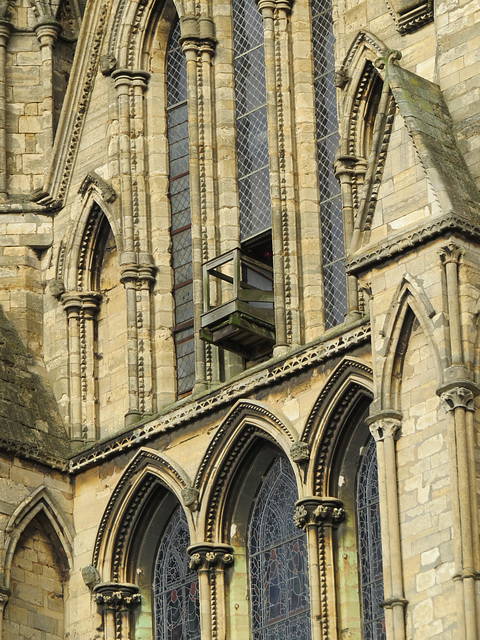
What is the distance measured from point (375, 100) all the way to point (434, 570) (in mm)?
6855

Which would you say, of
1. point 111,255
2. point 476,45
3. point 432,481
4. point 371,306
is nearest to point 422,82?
point 476,45

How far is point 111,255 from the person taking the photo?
1268 inches

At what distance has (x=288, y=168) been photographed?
97.8 ft

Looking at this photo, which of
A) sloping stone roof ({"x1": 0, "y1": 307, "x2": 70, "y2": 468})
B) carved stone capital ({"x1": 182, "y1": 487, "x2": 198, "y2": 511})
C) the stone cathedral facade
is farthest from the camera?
sloping stone roof ({"x1": 0, "y1": 307, "x2": 70, "y2": 468})

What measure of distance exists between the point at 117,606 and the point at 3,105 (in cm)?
702

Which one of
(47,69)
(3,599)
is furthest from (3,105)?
(3,599)

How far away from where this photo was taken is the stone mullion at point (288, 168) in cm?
2917

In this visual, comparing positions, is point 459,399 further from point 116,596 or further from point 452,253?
point 116,596

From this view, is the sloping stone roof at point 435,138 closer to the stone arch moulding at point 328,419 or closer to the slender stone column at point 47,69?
the stone arch moulding at point 328,419

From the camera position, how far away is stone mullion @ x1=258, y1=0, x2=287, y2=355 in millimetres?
29156

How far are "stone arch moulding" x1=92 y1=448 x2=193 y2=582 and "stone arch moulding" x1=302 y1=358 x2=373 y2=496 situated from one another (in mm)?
2448

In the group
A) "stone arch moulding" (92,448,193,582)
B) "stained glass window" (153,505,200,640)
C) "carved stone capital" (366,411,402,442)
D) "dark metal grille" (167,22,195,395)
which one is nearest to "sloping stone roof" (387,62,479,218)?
"carved stone capital" (366,411,402,442)

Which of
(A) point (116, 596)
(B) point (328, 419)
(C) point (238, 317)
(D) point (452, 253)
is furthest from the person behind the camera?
(A) point (116, 596)

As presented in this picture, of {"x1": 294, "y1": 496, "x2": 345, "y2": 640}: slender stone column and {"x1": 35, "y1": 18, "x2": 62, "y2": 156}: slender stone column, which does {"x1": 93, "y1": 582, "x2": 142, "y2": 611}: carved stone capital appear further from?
{"x1": 35, "y1": 18, "x2": 62, "y2": 156}: slender stone column
